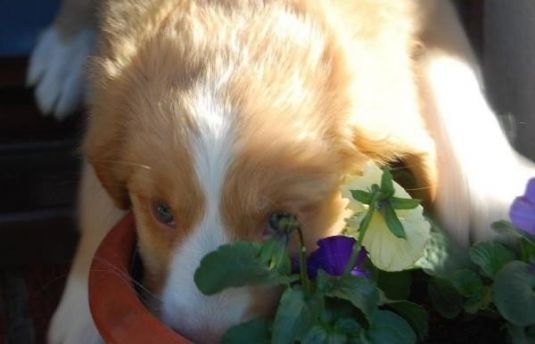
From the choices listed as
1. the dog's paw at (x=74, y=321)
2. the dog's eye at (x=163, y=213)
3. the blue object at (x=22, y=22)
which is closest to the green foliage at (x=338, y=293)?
the dog's eye at (x=163, y=213)

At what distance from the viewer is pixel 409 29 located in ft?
5.57

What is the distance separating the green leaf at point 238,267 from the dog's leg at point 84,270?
1.51 ft

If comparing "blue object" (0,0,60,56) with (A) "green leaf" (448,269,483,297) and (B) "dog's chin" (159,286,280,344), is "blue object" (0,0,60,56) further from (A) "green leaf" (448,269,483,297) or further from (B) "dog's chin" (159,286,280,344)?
(A) "green leaf" (448,269,483,297)

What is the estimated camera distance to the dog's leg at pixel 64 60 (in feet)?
6.17

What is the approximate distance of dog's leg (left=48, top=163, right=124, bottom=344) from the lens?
1.60m

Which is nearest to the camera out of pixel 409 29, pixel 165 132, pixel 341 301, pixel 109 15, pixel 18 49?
pixel 341 301

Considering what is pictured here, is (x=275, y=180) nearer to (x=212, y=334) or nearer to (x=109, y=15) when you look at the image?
→ (x=212, y=334)

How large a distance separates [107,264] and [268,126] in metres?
Answer: 0.30

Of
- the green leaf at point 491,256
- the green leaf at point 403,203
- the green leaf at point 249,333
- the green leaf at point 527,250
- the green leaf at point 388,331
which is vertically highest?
the green leaf at point 403,203

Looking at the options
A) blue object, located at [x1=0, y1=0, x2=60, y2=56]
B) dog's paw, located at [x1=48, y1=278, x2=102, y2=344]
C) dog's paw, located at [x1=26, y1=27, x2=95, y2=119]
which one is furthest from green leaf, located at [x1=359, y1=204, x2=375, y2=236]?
blue object, located at [x1=0, y1=0, x2=60, y2=56]

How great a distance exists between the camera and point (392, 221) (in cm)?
121

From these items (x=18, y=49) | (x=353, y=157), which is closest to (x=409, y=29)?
(x=353, y=157)

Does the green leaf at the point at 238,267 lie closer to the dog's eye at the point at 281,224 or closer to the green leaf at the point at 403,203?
the dog's eye at the point at 281,224

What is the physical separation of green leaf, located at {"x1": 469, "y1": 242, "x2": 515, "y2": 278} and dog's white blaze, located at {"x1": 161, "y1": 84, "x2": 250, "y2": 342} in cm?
30
